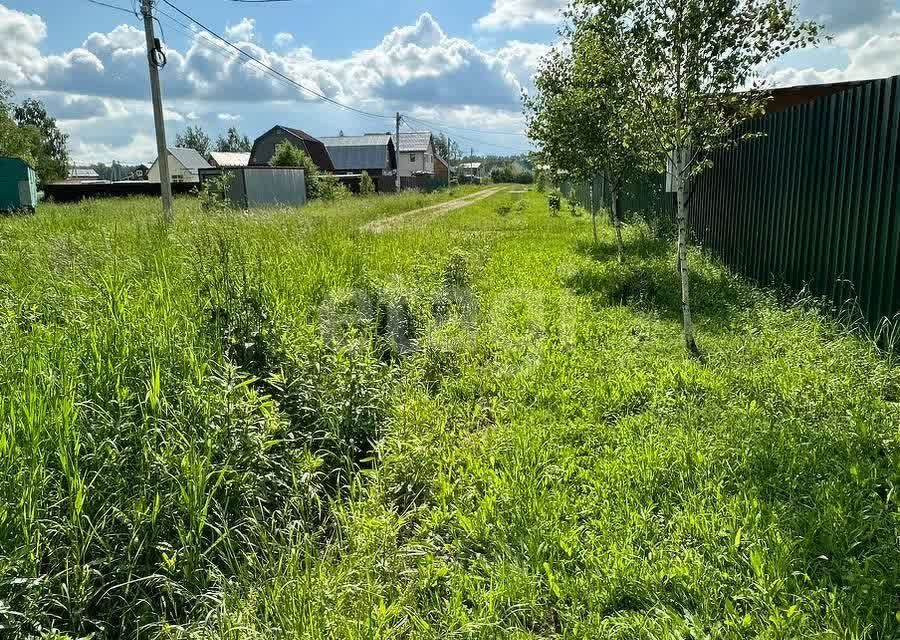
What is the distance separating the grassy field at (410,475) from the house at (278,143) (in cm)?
5231

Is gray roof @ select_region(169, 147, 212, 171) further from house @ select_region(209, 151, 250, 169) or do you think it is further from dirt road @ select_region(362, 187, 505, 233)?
dirt road @ select_region(362, 187, 505, 233)

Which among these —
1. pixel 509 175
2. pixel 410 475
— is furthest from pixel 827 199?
pixel 509 175

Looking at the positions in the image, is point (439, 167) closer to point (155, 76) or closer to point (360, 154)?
point (360, 154)

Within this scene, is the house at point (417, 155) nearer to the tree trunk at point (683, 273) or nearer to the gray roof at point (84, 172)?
the gray roof at point (84, 172)

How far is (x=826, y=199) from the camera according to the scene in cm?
596

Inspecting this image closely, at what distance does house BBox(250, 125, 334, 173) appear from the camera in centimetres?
5403

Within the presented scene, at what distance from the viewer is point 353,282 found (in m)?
7.03

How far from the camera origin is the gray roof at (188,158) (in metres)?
62.1

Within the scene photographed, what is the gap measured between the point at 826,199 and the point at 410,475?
546 centimetres

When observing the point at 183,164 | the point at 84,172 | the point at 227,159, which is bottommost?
the point at 183,164

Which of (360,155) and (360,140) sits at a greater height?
(360,140)

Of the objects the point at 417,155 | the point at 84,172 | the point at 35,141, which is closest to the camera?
the point at 35,141

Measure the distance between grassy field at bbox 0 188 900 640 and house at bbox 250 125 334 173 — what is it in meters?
A: 52.3

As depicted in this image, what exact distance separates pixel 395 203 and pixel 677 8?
23.7 meters
